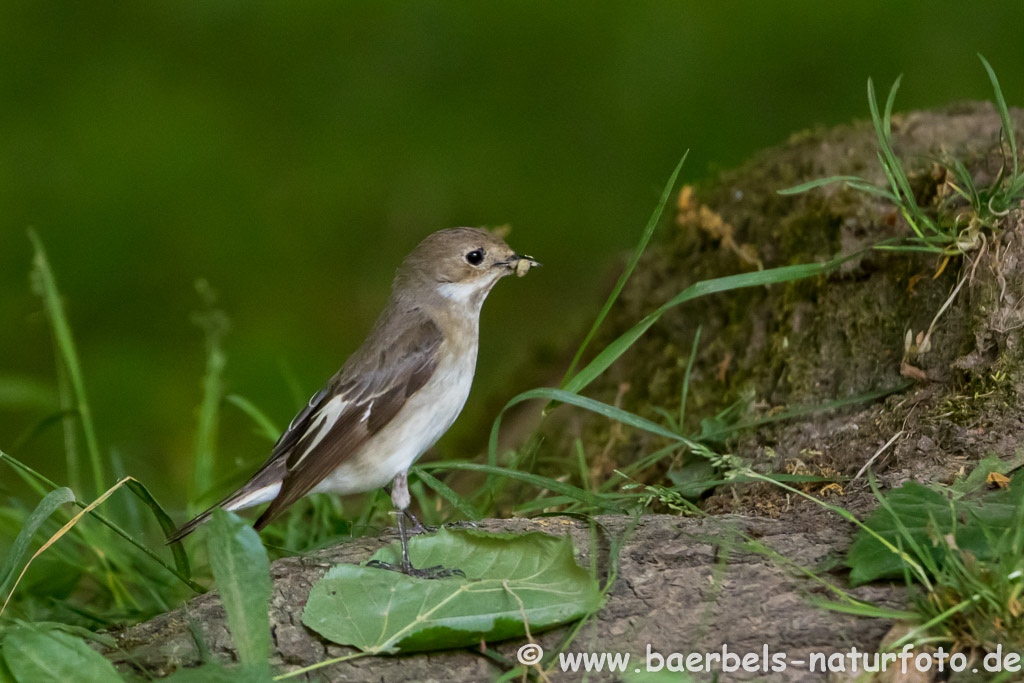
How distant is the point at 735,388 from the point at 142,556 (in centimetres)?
307

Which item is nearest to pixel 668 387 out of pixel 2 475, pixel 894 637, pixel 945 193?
pixel 945 193

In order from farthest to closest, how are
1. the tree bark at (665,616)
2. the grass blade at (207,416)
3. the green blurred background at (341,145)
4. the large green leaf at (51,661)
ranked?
1. the green blurred background at (341,145)
2. the grass blade at (207,416)
3. the tree bark at (665,616)
4. the large green leaf at (51,661)

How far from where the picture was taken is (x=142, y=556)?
4.64m

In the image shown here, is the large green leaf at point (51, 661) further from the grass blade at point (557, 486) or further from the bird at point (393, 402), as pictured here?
the grass blade at point (557, 486)

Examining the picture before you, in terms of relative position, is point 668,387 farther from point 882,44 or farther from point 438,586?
point 882,44

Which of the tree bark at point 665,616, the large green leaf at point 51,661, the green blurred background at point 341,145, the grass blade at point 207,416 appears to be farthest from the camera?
the green blurred background at point 341,145

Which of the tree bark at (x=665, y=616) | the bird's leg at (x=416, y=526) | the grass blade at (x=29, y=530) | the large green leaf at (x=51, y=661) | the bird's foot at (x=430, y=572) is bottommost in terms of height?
the bird's leg at (x=416, y=526)

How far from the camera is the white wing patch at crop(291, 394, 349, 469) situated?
391 centimetres

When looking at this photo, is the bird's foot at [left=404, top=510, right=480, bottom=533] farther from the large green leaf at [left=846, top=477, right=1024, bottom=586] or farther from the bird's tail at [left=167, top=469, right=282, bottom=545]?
the large green leaf at [left=846, top=477, right=1024, bottom=586]

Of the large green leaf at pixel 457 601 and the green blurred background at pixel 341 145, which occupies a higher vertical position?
the green blurred background at pixel 341 145

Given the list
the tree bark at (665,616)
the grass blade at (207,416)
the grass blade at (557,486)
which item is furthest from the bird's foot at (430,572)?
the grass blade at (207,416)

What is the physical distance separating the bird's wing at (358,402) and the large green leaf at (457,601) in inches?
40.0

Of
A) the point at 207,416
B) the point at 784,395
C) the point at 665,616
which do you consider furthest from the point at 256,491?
the point at 784,395

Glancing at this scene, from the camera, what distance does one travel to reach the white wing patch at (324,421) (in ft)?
12.8
